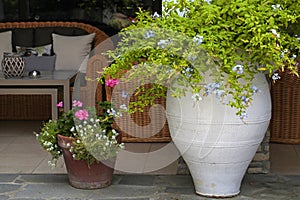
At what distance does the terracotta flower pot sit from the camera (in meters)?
3.64

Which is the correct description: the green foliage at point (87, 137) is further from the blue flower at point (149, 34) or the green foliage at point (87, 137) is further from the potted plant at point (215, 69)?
the blue flower at point (149, 34)

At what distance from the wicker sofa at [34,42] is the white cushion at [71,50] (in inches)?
3.8

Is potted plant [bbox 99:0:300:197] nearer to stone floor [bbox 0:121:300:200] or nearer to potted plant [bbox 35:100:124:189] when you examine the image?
stone floor [bbox 0:121:300:200]

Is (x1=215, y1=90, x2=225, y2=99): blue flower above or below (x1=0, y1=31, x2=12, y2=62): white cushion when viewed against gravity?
above

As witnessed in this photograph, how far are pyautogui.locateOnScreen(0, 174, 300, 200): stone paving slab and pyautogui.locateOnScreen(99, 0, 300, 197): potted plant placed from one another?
0.65ft

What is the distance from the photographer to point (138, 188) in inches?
147

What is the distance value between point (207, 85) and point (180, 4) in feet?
1.64

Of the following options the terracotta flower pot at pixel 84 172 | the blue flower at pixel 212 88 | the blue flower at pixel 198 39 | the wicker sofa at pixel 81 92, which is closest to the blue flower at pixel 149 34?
the blue flower at pixel 198 39

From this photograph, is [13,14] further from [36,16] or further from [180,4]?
[180,4]

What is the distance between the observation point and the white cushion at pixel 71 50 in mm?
6203

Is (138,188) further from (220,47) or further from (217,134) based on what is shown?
(220,47)

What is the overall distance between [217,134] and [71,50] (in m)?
3.25

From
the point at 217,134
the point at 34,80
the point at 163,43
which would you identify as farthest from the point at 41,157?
the point at 163,43

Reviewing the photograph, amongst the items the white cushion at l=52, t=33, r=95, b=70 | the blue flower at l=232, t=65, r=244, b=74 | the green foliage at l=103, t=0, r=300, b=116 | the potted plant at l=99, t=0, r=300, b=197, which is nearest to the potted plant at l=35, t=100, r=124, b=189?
the potted plant at l=99, t=0, r=300, b=197
